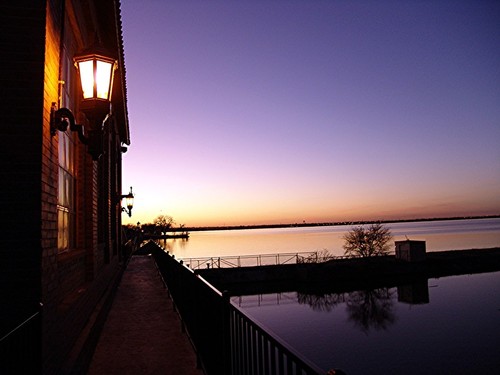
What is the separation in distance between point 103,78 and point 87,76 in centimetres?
17

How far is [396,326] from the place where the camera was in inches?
1281

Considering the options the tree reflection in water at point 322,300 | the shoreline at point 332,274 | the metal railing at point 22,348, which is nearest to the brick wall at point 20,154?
the metal railing at point 22,348

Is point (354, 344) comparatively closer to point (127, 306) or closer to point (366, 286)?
point (366, 286)

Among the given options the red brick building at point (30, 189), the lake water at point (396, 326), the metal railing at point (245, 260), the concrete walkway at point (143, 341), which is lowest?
the lake water at point (396, 326)

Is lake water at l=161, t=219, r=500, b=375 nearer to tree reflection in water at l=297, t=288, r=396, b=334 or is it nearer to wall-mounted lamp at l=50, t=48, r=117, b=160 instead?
tree reflection in water at l=297, t=288, r=396, b=334

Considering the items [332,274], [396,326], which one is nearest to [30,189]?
[396,326]

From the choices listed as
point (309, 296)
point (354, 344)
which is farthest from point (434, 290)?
point (354, 344)

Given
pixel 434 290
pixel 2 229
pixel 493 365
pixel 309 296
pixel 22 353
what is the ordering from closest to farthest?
1. pixel 22 353
2. pixel 2 229
3. pixel 493 365
4. pixel 309 296
5. pixel 434 290

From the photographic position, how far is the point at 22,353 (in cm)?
264

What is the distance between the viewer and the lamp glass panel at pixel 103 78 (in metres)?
4.54

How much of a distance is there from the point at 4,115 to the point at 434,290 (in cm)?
4420

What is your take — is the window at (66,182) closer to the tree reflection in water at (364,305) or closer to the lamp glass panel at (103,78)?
the lamp glass panel at (103,78)

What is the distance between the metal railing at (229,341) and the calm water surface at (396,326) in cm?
1432

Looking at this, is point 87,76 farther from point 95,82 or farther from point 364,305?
point 364,305
